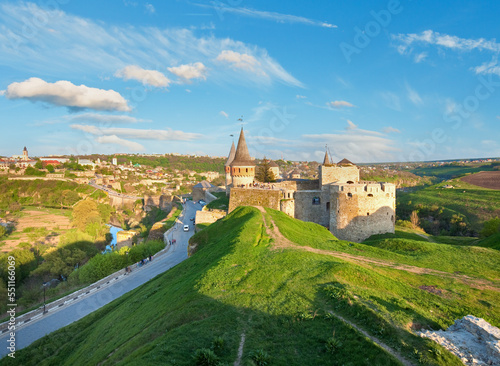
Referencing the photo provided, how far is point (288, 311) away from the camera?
286 inches

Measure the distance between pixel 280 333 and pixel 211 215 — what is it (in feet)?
78.9

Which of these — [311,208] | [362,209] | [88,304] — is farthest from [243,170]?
[88,304]

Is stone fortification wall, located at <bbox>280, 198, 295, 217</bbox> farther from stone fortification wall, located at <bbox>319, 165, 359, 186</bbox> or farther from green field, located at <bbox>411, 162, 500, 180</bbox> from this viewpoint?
green field, located at <bbox>411, 162, 500, 180</bbox>

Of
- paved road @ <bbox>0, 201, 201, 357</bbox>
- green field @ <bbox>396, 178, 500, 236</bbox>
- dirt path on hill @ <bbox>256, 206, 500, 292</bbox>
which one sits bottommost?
paved road @ <bbox>0, 201, 201, 357</bbox>

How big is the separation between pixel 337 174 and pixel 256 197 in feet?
24.9

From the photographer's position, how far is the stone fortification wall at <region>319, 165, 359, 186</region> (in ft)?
81.6

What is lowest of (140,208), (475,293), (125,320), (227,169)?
(140,208)

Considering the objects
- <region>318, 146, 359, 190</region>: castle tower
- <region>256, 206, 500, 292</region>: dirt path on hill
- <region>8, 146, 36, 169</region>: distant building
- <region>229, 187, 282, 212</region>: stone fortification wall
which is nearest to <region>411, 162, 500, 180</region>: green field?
<region>318, 146, 359, 190</region>: castle tower

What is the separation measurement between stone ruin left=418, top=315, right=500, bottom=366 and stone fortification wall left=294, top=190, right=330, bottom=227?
17.9m

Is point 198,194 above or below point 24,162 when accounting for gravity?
below

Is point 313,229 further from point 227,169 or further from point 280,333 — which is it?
point 227,169

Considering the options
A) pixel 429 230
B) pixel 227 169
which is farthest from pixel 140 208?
pixel 429 230

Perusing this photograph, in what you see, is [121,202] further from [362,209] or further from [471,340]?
[471,340]

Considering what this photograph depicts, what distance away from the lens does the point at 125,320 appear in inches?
419
